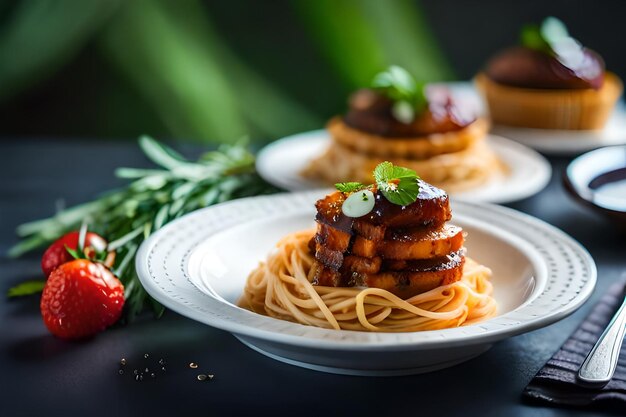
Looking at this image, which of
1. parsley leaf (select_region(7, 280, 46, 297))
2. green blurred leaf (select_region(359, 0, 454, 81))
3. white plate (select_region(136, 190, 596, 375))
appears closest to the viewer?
white plate (select_region(136, 190, 596, 375))

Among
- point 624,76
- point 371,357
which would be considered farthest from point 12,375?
point 624,76

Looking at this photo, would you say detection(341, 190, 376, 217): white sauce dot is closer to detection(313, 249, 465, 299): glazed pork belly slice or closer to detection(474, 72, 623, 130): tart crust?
detection(313, 249, 465, 299): glazed pork belly slice

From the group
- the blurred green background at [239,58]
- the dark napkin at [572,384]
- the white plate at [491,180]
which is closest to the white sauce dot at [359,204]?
the dark napkin at [572,384]

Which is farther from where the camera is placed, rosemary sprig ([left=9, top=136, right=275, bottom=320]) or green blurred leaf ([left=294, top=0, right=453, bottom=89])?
green blurred leaf ([left=294, top=0, right=453, bottom=89])

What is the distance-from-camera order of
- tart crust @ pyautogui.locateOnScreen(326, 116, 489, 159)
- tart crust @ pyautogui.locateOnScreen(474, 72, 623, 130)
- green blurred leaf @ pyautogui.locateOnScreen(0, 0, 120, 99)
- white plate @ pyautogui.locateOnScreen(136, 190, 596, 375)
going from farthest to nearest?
green blurred leaf @ pyautogui.locateOnScreen(0, 0, 120, 99), tart crust @ pyautogui.locateOnScreen(474, 72, 623, 130), tart crust @ pyautogui.locateOnScreen(326, 116, 489, 159), white plate @ pyautogui.locateOnScreen(136, 190, 596, 375)

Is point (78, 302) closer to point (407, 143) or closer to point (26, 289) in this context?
point (26, 289)

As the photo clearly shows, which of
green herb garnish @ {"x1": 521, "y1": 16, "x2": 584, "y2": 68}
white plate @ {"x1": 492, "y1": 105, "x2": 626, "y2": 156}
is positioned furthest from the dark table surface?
green herb garnish @ {"x1": 521, "y1": 16, "x2": 584, "y2": 68}

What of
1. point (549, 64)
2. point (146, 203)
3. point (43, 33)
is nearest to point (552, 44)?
point (549, 64)
